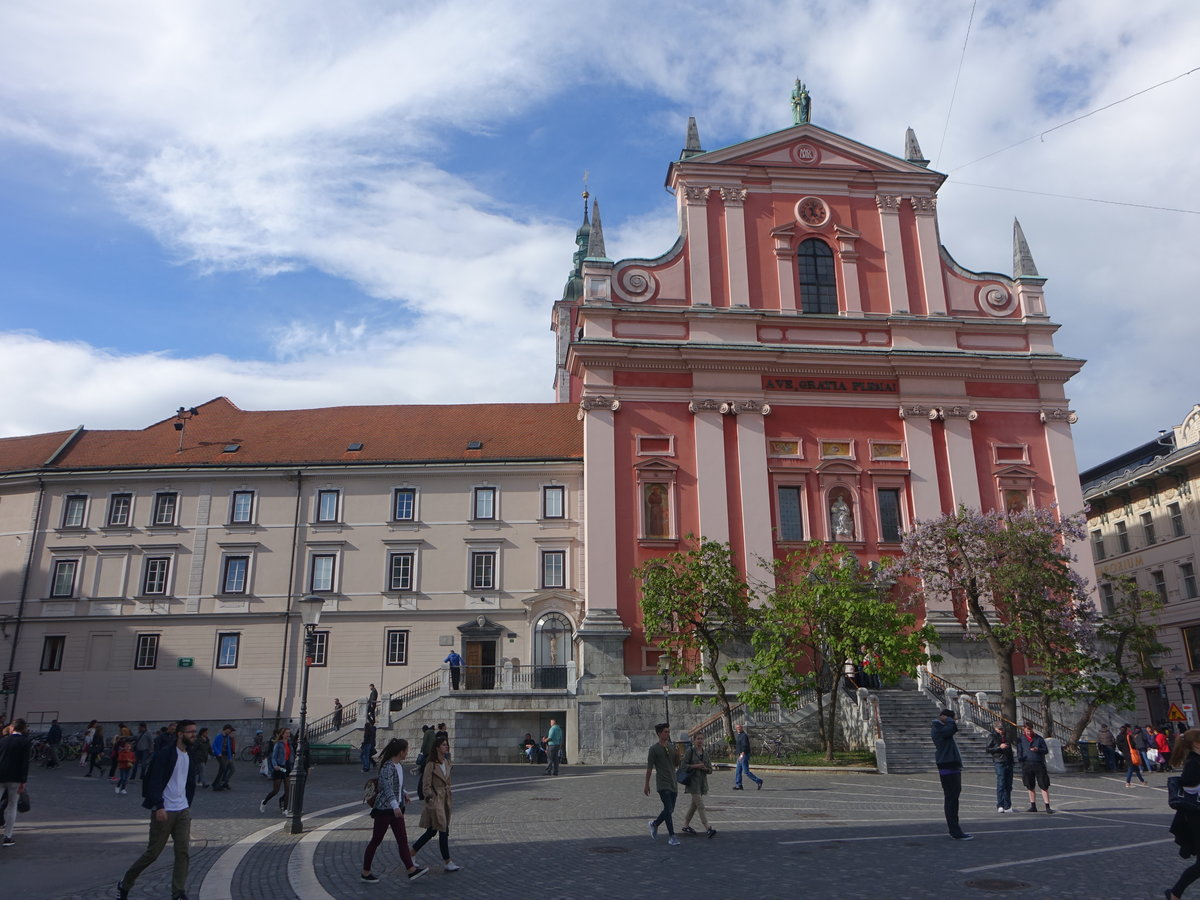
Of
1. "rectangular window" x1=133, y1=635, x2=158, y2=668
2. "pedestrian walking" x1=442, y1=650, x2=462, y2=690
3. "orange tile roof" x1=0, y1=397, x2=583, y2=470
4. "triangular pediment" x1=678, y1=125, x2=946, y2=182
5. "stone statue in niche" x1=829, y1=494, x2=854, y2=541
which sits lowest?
"pedestrian walking" x1=442, y1=650, x2=462, y2=690

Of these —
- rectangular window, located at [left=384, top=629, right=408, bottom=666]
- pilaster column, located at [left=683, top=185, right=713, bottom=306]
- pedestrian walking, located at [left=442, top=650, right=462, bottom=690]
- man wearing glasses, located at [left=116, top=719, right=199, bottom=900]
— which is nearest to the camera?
man wearing glasses, located at [left=116, top=719, right=199, bottom=900]

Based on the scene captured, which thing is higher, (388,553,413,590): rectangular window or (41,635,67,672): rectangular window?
(388,553,413,590): rectangular window

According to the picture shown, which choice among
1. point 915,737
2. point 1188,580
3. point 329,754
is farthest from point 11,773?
point 1188,580

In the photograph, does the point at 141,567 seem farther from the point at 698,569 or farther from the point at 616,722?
the point at 698,569

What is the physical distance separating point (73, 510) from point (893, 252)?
113ft

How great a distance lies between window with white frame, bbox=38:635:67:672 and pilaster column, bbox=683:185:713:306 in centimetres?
2756

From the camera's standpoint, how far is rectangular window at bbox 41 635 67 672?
36469 millimetres

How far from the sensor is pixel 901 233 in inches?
1449

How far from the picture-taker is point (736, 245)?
35688mm

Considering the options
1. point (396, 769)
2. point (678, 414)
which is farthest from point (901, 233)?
point (396, 769)

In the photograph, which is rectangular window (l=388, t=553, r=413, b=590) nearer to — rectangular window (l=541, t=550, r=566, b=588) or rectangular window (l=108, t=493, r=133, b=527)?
rectangular window (l=541, t=550, r=566, b=588)

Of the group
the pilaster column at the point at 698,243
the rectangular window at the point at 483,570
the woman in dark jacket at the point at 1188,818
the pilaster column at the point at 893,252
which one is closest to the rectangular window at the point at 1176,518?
the pilaster column at the point at 893,252

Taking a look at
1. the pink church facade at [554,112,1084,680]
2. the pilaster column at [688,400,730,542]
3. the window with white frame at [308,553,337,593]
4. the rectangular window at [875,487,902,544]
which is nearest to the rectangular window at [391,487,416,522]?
the window with white frame at [308,553,337,593]

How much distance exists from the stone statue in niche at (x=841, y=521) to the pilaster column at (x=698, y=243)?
8.68 meters
